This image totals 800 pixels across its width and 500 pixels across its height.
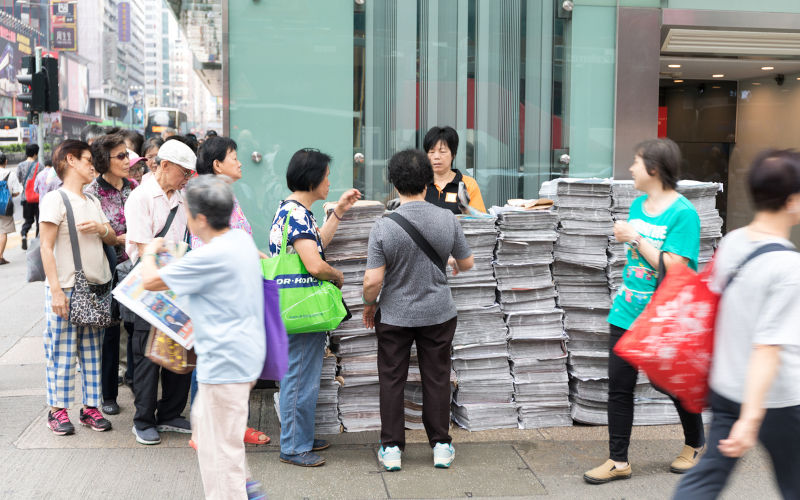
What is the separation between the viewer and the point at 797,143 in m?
9.42

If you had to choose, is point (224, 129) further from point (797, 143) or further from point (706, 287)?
point (797, 143)

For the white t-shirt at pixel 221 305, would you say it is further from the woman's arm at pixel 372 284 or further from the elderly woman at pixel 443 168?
the elderly woman at pixel 443 168

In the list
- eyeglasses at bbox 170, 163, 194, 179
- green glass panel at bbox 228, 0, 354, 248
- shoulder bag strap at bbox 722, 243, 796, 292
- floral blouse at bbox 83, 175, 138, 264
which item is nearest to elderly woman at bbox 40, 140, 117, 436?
floral blouse at bbox 83, 175, 138, 264

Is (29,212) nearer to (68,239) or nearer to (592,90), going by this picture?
(68,239)

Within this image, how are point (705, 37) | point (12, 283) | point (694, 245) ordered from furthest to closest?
point (12, 283) → point (705, 37) → point (694, 245)

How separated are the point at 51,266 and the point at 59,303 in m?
0.24

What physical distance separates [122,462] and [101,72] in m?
117

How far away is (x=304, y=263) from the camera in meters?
4.51

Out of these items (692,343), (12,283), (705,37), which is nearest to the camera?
(692,343)

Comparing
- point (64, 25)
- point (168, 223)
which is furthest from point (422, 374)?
point (64, 25)

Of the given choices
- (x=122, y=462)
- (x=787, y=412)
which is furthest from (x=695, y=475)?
(x=122, y=462)

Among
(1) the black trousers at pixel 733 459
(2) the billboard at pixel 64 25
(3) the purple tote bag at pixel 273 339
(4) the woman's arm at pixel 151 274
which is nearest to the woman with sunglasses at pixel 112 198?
(4) the woman's arm at pixel 151 274

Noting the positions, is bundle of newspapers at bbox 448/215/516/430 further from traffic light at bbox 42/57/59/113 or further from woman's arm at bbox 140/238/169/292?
traffic light at bbox 42/57/59/113

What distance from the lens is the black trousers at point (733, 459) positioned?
8.77ft
